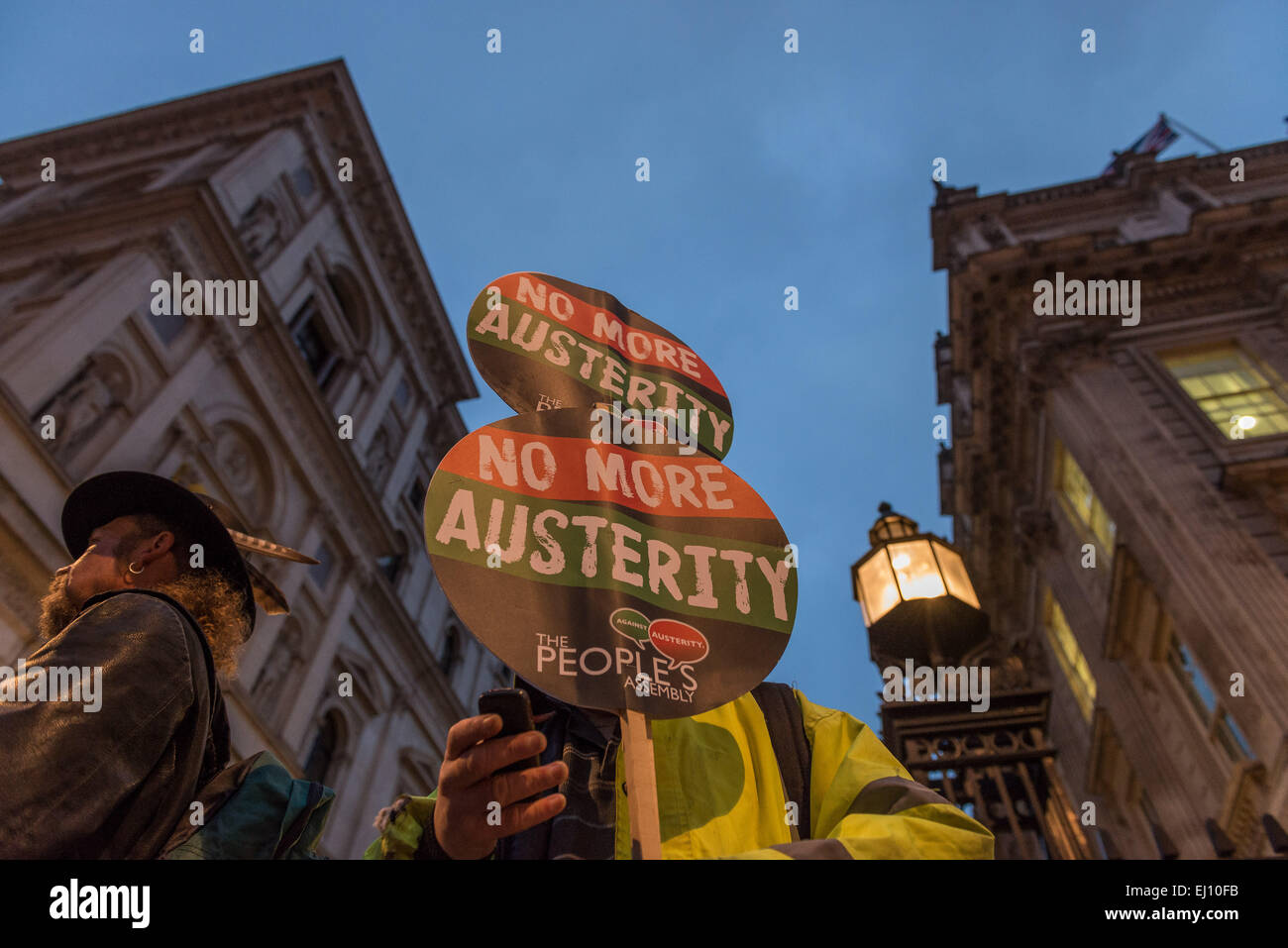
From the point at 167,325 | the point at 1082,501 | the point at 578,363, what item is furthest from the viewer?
the point at 1082,501

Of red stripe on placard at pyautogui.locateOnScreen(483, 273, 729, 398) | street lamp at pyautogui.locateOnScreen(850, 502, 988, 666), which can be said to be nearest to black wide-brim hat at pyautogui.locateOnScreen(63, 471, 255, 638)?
red stripe on placard at pyautogui.locateOnScreen(483, 273, 729, 398)

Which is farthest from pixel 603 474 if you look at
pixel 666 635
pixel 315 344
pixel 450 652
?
pixel 450 652

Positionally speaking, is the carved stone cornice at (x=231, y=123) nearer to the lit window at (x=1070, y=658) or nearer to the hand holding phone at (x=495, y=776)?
the lit window at (x=1070, y=658)

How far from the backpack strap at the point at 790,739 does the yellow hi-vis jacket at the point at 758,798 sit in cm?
2

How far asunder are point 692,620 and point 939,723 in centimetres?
408

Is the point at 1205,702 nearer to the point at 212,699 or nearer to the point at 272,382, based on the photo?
the point at 212,699

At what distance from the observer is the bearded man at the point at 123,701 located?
79.4 inches

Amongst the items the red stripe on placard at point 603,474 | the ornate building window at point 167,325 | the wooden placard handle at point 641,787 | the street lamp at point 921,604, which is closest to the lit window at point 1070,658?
the street lamp at point 921,604

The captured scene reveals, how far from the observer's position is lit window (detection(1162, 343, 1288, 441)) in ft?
45.5

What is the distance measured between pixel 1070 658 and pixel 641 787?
69.8 feet

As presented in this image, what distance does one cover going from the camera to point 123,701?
2.21 meters
